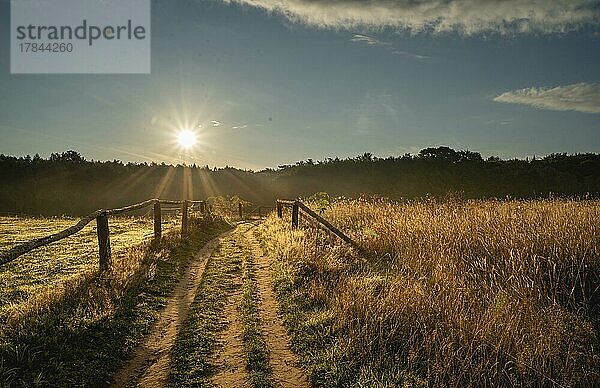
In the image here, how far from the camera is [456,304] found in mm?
5230

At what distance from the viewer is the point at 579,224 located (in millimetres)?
7551

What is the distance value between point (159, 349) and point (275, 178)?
285ft

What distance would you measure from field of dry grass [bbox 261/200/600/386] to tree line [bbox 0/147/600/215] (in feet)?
108

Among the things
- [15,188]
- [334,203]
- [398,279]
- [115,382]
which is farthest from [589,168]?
[15,188]

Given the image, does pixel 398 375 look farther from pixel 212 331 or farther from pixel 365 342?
pixel 212 331

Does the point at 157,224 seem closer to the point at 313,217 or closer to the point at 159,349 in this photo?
the point at 313,217

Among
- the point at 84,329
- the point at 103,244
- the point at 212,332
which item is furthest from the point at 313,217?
the point at 84,329

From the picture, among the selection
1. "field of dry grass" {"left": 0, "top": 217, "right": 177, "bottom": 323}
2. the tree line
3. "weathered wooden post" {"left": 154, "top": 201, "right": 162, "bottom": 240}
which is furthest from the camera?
the tree line

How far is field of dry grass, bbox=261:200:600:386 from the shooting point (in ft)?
13.3

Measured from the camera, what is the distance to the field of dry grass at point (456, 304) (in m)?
4.05

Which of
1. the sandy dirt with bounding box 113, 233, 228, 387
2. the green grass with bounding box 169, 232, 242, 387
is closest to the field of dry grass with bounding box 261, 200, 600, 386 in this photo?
the green grass with bounding box 169, 232, 242, 387

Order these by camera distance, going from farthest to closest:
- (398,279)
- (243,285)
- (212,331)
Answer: (243,285) → (398,279) → (212,331)

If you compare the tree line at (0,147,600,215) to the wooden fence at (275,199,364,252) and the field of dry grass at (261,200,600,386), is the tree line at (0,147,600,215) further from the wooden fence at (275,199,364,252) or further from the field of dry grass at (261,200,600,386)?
the field of dry grass at (261,200,600,386)

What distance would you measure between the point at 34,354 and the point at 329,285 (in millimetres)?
4628
